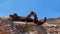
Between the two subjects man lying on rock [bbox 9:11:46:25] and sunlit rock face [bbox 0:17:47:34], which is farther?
man lying on rock [bbox 9:11:46:25]

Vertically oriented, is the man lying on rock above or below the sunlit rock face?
above

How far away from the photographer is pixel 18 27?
2668 mm

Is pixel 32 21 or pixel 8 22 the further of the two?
pixel 32 21

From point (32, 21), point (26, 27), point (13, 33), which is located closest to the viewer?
point (13, 33)

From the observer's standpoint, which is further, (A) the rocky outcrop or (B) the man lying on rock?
(B) the man lying on rock

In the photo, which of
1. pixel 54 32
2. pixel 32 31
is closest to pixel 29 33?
pixel 32 31

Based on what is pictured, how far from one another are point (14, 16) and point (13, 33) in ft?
1.24

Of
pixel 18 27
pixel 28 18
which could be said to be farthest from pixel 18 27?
pixel 28 18

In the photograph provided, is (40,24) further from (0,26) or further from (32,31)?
(0,26)

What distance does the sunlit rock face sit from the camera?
2562mm

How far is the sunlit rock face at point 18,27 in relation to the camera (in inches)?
101

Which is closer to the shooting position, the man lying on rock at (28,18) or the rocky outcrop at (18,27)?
the rocky outcrop at (18,27)

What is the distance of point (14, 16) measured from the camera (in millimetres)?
2873

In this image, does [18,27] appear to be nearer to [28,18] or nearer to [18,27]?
[18,27]
